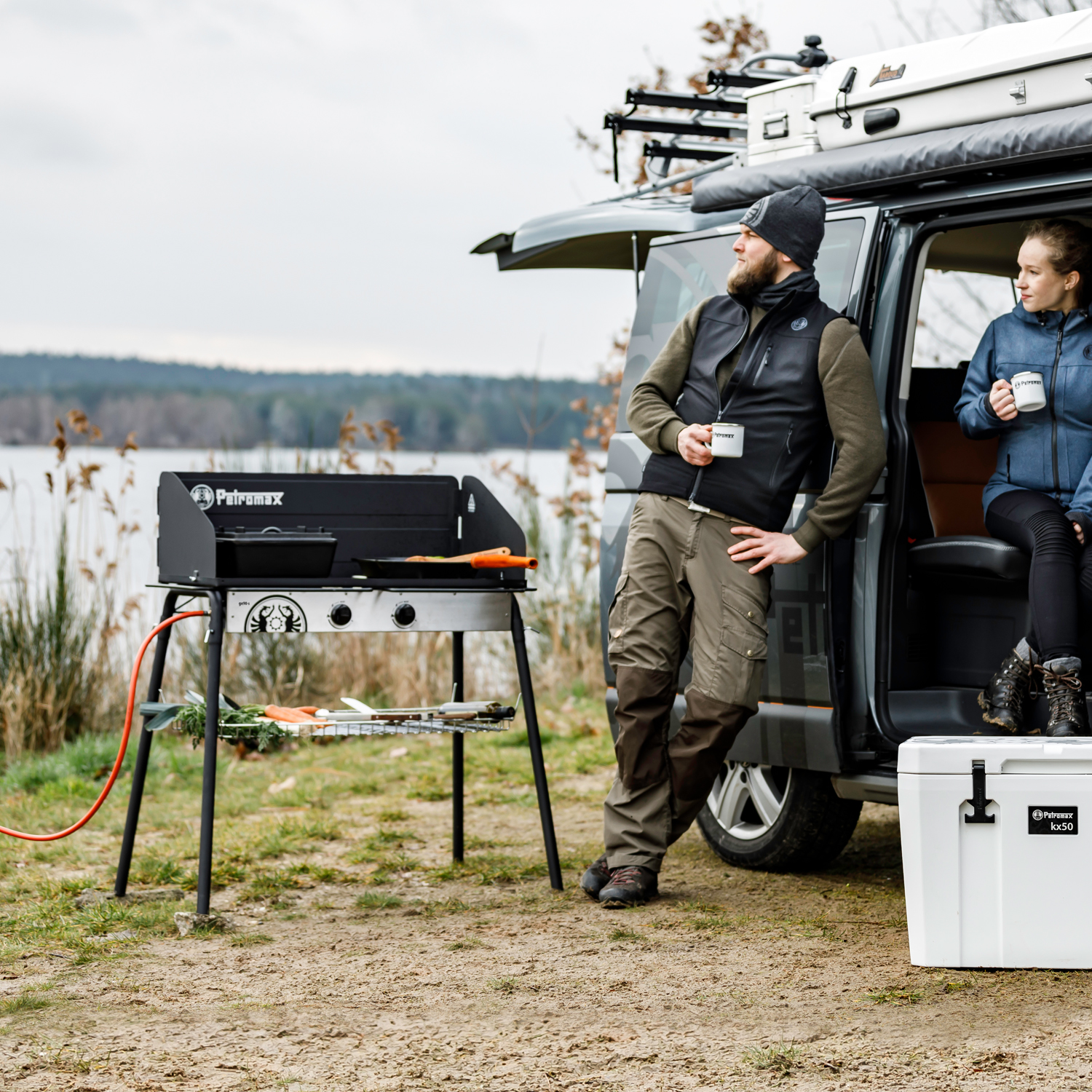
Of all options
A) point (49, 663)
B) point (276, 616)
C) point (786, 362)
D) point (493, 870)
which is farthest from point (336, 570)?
point (49, 663)

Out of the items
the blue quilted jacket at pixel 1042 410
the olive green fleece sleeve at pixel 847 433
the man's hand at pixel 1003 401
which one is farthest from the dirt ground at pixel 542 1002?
the man's hand at pixel 1003 401

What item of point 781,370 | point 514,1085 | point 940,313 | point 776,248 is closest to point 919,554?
point 781,370

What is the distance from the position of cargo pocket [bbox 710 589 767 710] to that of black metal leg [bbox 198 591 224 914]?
1403 mm

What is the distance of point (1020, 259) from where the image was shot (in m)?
4.24

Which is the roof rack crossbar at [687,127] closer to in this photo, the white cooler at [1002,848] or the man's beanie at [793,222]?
the man's beanie at [793,222]

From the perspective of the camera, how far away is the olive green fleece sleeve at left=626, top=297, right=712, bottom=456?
4.45m

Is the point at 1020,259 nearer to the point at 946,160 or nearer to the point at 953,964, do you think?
the point at 946,160

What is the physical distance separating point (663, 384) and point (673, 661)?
84 cm

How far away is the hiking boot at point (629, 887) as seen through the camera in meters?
4.37

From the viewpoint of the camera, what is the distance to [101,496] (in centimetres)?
823

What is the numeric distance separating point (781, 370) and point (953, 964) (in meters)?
1.67

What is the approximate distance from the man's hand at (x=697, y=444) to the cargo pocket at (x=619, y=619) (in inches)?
16.9

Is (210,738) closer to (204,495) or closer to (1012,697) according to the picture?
(204,495)

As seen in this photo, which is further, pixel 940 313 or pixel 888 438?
pixel 940 313
